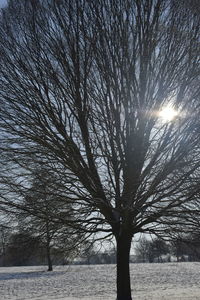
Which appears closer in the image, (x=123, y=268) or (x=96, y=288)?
(x=123, y=268)

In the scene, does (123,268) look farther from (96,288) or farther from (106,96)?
(96,288)

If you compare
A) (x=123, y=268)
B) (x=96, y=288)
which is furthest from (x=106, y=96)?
(x=96, y=288)

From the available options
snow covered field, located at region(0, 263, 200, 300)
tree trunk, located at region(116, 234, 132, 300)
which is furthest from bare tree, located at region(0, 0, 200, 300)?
snow covered field, located at region(0, 263, 200, 300)

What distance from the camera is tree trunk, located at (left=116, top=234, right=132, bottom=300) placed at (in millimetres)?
7746

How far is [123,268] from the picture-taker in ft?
26.0

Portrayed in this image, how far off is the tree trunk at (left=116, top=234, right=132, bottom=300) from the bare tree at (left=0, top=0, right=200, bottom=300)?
56 centimetres

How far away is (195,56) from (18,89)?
354 cm

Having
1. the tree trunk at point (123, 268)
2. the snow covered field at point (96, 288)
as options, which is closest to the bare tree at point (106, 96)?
the tree trunk at point (123, 268)

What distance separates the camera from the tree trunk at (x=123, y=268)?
775 centimetres

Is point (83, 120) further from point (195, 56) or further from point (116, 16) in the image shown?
point (195, 56)

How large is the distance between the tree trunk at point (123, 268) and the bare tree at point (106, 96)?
561mm

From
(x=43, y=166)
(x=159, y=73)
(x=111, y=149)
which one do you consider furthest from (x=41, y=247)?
(x=159, y=73)

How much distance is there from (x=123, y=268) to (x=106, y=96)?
3.78 meters

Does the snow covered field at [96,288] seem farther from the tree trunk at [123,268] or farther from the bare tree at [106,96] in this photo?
the bare tree at [106,96]
